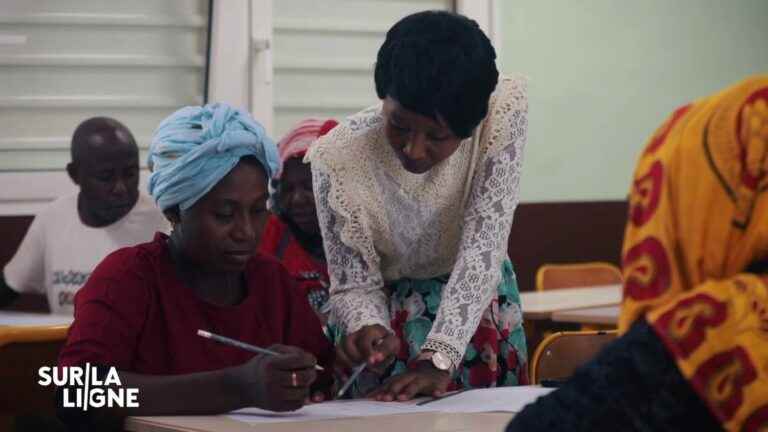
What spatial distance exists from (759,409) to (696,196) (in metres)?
0.19

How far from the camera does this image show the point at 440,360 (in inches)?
88.3

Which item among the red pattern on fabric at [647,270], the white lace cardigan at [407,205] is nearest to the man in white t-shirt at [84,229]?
the white lace cardigan at [407,205]

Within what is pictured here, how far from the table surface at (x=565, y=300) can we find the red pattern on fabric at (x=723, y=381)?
3064mm

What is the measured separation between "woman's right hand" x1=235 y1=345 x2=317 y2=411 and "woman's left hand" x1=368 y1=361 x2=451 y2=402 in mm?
241

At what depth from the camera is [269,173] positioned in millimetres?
2365

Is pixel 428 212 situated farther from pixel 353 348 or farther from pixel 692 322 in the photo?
pixel 692 322

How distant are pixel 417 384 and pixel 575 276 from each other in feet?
11.6

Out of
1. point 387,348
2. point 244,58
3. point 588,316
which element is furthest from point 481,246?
point 244,58

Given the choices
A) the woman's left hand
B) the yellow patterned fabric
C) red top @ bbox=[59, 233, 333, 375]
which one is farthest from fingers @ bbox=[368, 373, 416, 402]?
the yellow patterned fabric

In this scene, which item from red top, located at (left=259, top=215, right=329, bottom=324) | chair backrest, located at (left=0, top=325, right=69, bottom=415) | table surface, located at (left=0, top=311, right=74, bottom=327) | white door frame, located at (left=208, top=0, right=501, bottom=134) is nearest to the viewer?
chair backrest, located at (left=0, top=325, right=69, bottom=415)

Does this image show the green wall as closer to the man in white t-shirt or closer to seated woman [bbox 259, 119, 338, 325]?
the man in white t-shirt

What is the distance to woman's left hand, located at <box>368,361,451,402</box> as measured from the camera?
7.27 ft

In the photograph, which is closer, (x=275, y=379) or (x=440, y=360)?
(x=275, y=379)

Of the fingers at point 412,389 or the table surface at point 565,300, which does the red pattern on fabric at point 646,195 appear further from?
the table surface at point 565,300
